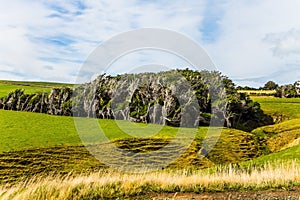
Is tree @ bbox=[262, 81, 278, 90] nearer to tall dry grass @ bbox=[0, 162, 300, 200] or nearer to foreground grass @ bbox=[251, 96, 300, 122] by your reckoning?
foreground grass @ bbox=[251, 96, 300, 122]

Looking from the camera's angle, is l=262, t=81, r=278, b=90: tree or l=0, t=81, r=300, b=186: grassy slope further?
l=262, t=81, r=278, b=90: tree

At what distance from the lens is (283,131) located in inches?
1410

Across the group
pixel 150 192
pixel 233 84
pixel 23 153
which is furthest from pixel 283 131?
pixel 150 192

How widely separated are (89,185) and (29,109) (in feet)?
95.7

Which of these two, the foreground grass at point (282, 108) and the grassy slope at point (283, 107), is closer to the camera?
the foreground grass at point (282, 108)

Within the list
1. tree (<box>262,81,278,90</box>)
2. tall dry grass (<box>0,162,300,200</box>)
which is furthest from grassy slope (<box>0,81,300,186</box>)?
tree (<box>262,81,278,90</box>)

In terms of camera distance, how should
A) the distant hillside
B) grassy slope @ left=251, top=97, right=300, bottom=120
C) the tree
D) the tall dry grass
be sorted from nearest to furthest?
the tall dry grass < the distant hillside < grassy slope @ left=251, top=97, right=300, bottom=120 < the tree

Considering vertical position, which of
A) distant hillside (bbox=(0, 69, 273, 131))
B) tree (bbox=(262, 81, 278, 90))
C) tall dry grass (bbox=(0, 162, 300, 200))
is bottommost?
tall dry grass (bbox=(0, 162, 300, 200))

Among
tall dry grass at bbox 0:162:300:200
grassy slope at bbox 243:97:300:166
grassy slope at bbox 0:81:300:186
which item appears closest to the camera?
tall dry grass at bbox 0:162:300:200

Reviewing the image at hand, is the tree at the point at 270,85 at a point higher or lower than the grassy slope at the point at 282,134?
higher

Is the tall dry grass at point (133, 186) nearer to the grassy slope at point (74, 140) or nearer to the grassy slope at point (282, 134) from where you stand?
the grassy slope at point (74, 140)

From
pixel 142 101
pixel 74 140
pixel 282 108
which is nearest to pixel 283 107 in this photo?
pixel 282 108

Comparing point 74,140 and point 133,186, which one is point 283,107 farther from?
point 133,186

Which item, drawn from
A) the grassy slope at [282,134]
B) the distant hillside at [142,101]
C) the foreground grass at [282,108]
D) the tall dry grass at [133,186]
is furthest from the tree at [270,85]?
the tall dry grass at [133,186]
